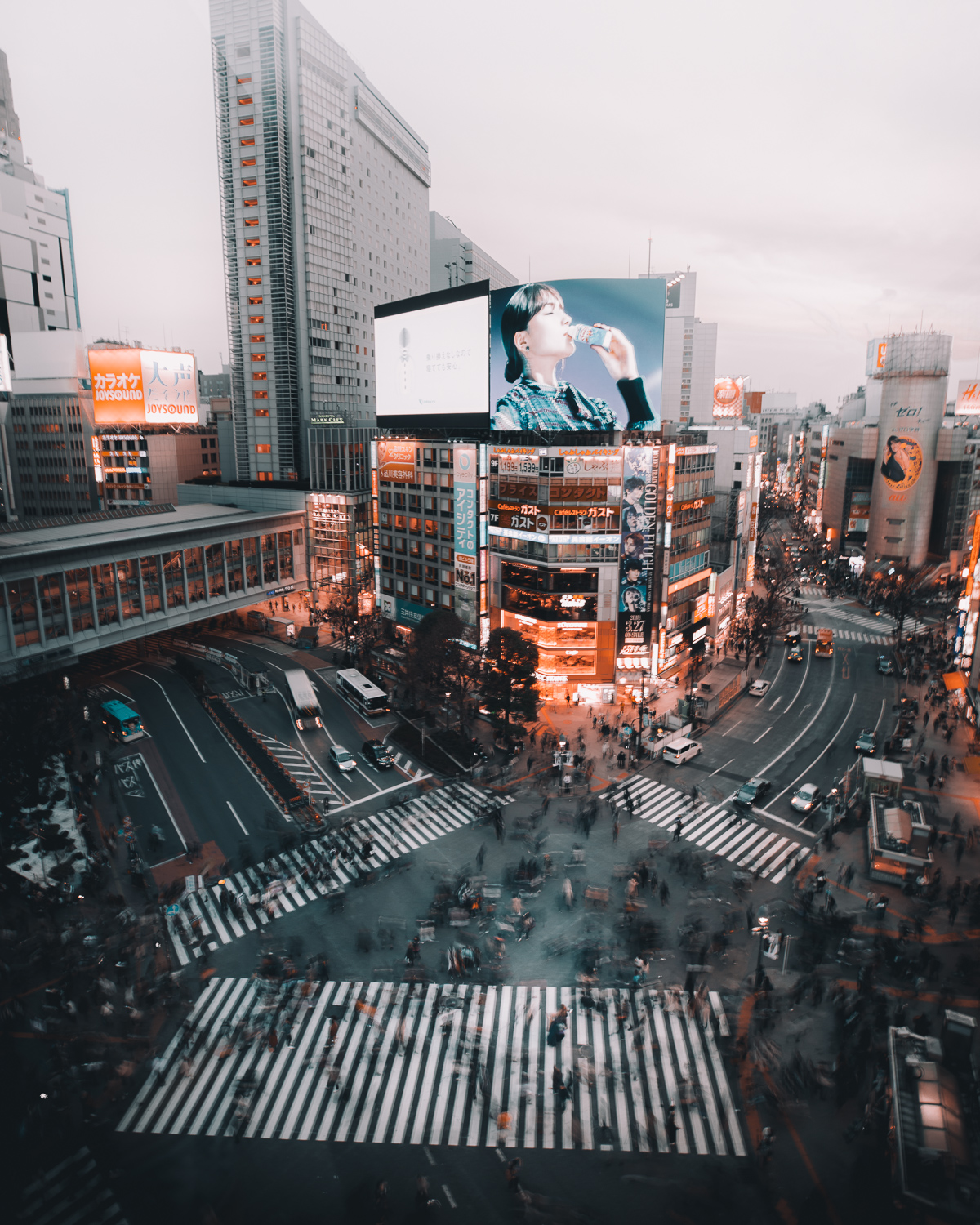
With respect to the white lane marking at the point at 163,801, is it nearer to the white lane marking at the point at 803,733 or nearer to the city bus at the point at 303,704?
the city bus at the point at 303,704

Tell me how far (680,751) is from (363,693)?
23.9 m

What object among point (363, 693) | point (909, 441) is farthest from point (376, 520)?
point (909, 441)

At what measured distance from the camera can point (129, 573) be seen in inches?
2274

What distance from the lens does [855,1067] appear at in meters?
22.7

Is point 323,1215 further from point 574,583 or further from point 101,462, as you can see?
point 101,462

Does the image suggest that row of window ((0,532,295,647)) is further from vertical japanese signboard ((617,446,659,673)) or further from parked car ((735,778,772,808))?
parked car ((735,778,772,808))

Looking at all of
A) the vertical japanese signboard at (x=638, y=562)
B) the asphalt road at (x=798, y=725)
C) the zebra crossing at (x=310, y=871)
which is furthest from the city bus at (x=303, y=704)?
the asphalt road at (x=798, y=725)

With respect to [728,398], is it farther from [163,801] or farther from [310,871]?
[310,871]

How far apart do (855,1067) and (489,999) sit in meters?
12.5

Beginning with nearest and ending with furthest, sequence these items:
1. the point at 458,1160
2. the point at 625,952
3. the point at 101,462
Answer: the point at 458,1160
the point at 625,952
the point at 101,462

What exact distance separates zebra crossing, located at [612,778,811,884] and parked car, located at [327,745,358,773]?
54.8ft

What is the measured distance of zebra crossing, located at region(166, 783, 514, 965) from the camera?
30.1 m

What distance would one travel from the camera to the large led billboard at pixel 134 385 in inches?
3401

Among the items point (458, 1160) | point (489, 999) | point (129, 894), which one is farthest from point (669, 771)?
point (129, 894)
